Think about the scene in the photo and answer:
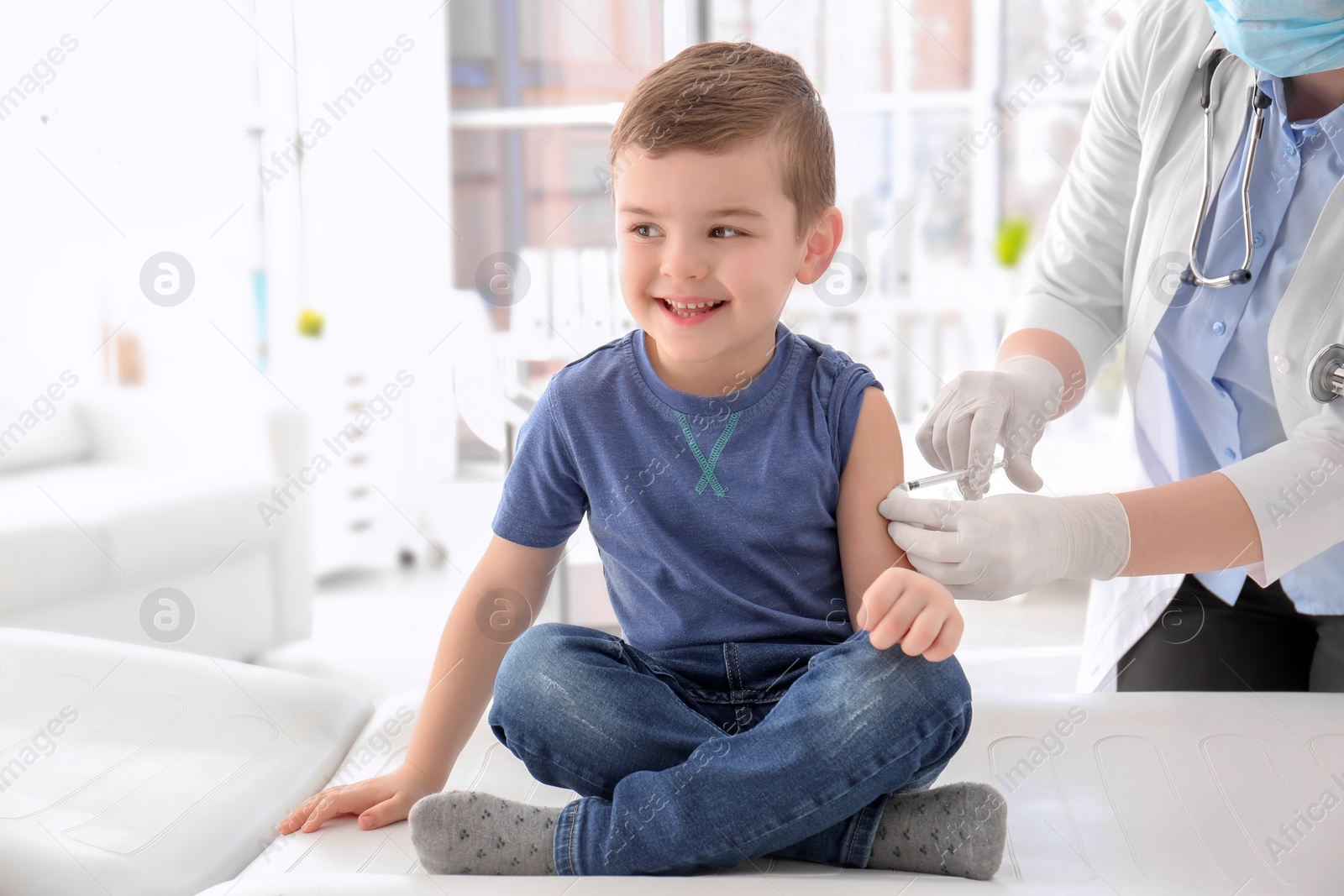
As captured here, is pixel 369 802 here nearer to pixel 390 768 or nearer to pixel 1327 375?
pixel 390 768

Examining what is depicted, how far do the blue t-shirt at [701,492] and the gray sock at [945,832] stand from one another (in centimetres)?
18

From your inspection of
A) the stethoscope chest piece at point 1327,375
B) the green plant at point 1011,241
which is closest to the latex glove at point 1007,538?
the stethoscope chest piece at point 1327,375

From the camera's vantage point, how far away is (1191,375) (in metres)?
1.27

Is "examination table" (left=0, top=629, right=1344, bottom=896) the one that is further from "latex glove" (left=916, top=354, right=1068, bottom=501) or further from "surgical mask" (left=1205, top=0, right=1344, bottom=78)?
"surgical mask" (left=1205, top=0, right=1344, bottom=78)

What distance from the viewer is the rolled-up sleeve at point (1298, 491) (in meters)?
1.07

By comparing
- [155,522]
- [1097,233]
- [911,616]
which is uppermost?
[1097,233]

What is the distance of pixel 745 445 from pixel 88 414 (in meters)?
2.39

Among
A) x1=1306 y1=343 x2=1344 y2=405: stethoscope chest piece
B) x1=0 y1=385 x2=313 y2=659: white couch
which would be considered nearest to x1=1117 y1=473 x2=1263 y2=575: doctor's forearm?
x1=1306 y1=343 x2=1344 y2=405: stethoscope chest piece

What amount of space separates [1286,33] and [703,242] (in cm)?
69

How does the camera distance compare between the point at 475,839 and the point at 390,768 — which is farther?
the point at 390,768

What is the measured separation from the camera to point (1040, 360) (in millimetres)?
1322

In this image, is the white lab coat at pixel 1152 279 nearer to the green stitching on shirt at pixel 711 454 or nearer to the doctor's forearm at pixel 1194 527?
the doctor's forearm at pixel 1194 527

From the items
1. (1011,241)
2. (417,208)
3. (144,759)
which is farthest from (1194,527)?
(417,208)

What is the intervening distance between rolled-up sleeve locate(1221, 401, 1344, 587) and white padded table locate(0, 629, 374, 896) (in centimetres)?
100
